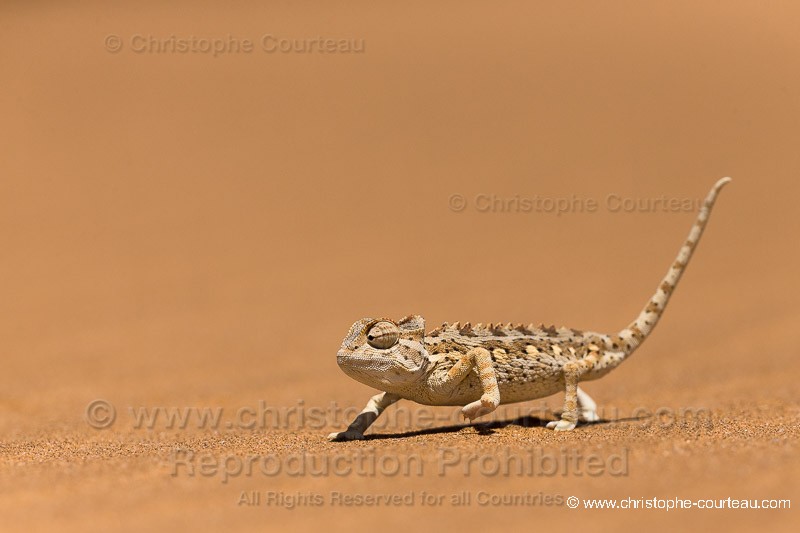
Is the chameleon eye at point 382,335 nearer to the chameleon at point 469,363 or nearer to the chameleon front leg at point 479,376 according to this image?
the chameleon at point 469,363

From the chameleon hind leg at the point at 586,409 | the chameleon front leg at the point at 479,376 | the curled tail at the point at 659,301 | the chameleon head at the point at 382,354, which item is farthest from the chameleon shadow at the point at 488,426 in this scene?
the curled tail at the point at 659,301

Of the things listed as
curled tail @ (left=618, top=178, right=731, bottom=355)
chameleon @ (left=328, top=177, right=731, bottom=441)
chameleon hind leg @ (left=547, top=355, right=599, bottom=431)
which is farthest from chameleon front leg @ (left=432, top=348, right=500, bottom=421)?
curled tail @ (left=618, top=178, right=731, bottom=355)

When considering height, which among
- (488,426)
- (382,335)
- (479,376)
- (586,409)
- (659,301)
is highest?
(659,301)

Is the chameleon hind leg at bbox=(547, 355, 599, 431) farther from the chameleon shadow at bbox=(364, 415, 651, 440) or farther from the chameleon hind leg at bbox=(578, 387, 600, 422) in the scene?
the chameleon shadow at bbox=(364, 415, 651, 440)

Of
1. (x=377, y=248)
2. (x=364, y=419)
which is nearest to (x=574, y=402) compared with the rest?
(x=364, y=419)

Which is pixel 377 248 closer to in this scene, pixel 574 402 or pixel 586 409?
pixel 586 409

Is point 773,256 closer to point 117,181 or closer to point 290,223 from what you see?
point 290,223

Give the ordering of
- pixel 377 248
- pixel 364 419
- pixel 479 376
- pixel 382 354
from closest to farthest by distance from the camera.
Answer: pixel 382 354 → pixel 479 376 → pixel 364 419 → pixel 377 248

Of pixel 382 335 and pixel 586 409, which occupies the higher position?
pixel 382 335
